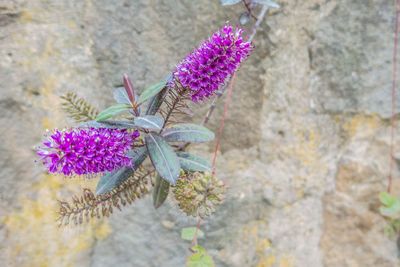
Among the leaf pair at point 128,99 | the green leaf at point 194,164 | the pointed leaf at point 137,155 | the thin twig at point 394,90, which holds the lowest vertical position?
the thin twig at point 394,90

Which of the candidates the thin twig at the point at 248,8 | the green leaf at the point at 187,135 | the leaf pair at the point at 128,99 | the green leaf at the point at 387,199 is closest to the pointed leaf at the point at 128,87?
the leaf pair at the point at 128,99

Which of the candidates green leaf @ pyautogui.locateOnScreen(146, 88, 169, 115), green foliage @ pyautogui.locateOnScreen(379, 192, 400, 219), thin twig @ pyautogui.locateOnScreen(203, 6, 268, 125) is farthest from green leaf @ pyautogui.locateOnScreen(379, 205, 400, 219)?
green leaf @ pyautogui.locateOnScreen(146, 88, 169, 115)

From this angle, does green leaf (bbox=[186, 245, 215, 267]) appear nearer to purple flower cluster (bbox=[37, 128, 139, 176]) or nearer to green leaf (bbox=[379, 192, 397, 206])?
purple flower cluster (bbox=[37, 128, 139, 176])

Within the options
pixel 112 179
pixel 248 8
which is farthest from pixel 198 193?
pixel 248 8

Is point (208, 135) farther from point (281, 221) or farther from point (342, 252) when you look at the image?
point (342, 252)

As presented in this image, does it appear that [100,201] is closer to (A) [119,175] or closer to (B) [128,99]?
(A) [119,175]

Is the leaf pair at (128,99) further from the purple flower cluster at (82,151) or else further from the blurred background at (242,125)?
the blurred background at (242,125)

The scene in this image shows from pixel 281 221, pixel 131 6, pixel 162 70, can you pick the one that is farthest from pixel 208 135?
pixel 281 221
